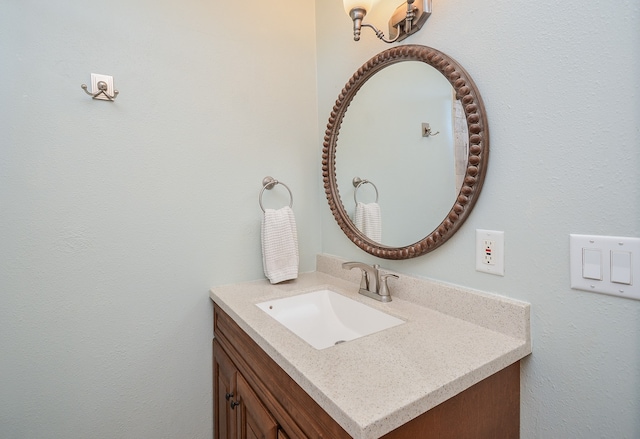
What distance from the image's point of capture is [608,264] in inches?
24.3

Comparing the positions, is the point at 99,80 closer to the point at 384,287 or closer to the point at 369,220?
the point at 369,220

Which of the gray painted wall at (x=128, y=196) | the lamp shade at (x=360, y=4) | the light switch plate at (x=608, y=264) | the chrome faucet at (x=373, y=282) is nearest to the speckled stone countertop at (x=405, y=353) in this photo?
the chrome faucet at (x=373, y=282)

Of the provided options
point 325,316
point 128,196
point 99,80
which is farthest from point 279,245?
point 99,80

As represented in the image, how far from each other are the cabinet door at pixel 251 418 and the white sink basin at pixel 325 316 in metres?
0.22

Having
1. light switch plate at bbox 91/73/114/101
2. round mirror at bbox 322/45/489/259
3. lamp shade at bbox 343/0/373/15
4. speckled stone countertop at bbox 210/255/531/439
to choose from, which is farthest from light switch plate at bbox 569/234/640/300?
light switch plate at bbox 91/73/114/101

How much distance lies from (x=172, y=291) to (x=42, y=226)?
44cm

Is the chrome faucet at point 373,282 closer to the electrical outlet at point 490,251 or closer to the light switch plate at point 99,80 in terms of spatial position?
the electrical outlet at point 490,251

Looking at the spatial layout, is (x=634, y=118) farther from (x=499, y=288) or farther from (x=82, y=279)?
(x=82, y=279)

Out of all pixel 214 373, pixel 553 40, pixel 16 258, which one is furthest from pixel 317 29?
pixel 214 373

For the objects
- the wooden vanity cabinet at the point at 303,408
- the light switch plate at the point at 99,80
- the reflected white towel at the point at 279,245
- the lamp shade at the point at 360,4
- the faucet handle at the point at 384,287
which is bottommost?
the wooden vanity cabinet at the point at 303,408

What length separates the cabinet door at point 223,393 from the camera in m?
1.01

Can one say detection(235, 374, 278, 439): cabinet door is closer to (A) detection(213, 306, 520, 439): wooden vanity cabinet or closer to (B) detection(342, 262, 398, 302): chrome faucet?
(A) detection(213, 306, 520, 439): wooden vanity cabinet

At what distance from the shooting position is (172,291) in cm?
115

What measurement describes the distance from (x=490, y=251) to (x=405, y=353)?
358 mm
